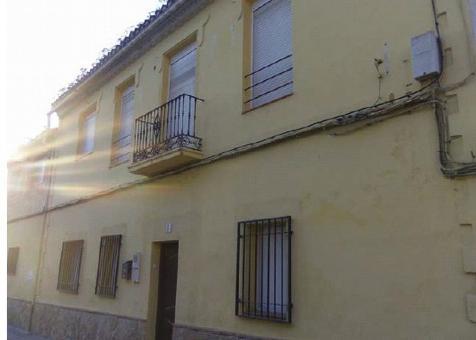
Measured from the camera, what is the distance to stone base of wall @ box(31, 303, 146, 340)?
27.5ft

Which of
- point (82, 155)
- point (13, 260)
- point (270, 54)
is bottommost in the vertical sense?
point (13, 260)

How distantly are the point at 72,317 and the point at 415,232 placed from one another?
27.4 ft

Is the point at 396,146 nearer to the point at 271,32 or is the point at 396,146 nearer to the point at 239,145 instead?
the point at 239,145

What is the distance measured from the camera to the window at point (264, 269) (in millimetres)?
5773

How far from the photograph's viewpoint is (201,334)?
22.2 ft

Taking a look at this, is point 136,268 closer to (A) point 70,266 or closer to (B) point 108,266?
(B) point 108,266

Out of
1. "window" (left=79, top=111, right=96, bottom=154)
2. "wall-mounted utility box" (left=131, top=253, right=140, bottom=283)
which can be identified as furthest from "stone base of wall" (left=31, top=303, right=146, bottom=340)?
"window" (left=79, top=111, right=96, bottom=154)

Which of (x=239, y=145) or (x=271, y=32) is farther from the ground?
(x=271, y=32)

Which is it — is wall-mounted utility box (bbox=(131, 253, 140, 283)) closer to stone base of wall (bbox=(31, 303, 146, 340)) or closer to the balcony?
stone base of wall (bbox=(31, 303, 146, 340))

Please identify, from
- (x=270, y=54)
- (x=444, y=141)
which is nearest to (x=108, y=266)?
(x=270, y=54)

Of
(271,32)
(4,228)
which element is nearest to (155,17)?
(271,32)

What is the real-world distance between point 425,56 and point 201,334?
4.69 meters

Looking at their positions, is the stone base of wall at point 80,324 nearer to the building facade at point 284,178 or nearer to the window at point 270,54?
the building facade at point 284,178

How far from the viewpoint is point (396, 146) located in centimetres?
477
